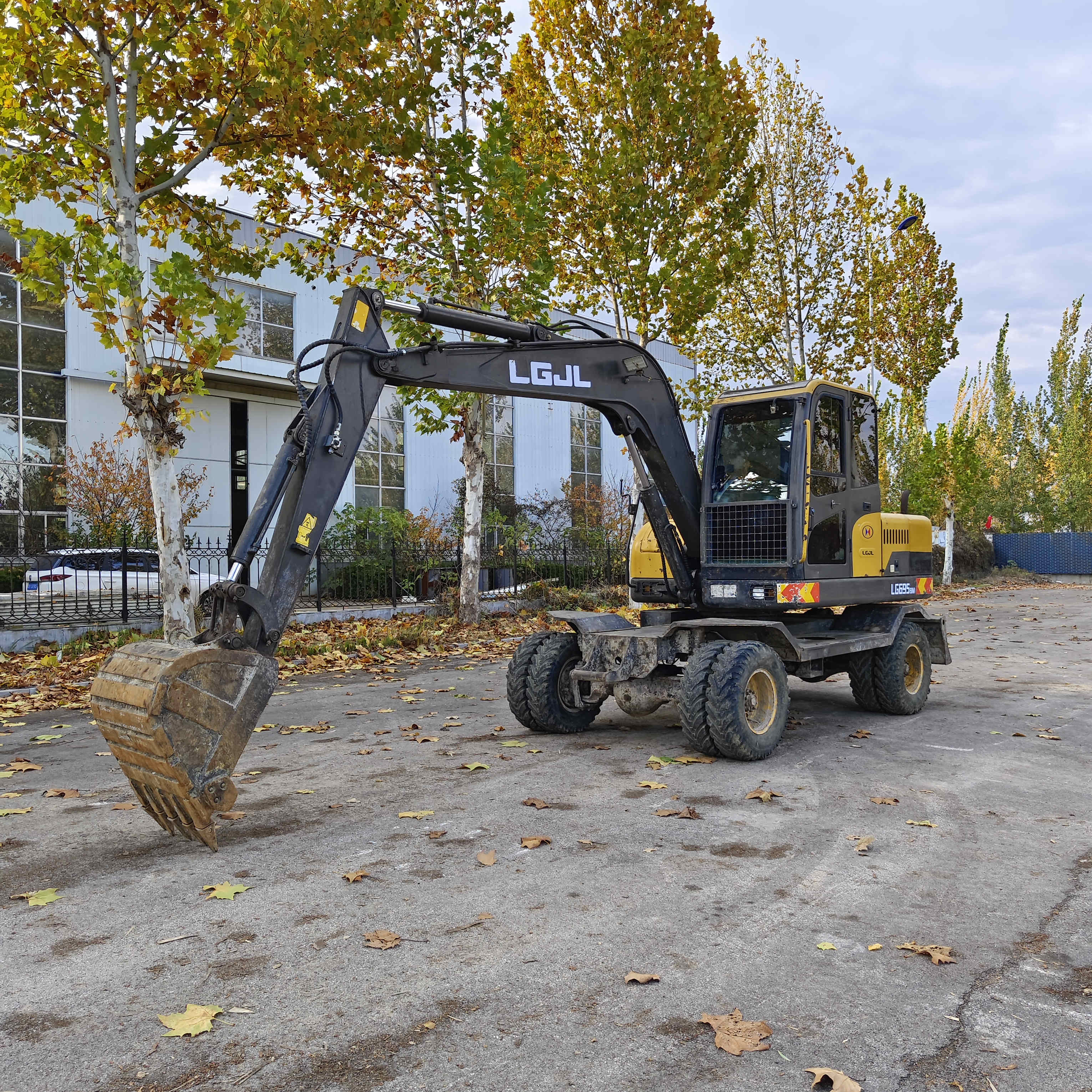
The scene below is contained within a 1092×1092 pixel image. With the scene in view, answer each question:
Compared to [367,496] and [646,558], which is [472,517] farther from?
[367,496]

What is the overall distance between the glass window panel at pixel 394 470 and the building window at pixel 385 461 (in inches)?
0.4

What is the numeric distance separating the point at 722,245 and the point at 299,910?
58.6 ft

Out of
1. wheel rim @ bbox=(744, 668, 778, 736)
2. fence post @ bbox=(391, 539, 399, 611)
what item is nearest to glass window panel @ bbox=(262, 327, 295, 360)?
fence post @ bbox=(391, 539, 399, 611)

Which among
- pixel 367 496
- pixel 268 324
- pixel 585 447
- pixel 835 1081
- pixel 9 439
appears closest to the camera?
pixel 835 1081

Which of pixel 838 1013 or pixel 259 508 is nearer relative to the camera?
pixel 838 1013

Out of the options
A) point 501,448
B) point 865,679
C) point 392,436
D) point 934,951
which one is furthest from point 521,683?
point 501,448

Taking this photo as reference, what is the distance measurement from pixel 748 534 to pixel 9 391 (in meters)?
19.1

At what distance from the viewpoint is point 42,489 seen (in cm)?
Result: 2072

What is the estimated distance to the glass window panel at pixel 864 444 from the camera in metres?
8.73

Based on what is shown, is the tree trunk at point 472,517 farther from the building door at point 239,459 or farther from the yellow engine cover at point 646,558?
the building door at point 239,459

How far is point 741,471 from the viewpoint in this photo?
8.38 meters

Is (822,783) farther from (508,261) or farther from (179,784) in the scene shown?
(508,261)

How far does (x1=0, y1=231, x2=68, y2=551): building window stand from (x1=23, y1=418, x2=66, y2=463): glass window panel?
0.01 metres

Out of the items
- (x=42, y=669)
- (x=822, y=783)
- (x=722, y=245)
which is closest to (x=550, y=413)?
(x=722, y=245)
